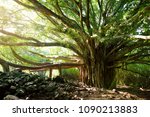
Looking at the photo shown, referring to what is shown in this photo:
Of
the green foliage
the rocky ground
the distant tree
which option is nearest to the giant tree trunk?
the distant tree

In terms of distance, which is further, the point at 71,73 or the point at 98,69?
the point at 71,73

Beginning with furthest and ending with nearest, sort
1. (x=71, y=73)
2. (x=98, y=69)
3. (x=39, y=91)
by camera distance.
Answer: (x=71, y=73), (x=98, y=69), (x=39, y=91)

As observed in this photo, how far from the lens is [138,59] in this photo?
341 inches

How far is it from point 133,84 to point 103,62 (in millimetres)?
3676

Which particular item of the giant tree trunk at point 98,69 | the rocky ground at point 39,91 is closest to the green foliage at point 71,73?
the giant tree trunk at point 98,69

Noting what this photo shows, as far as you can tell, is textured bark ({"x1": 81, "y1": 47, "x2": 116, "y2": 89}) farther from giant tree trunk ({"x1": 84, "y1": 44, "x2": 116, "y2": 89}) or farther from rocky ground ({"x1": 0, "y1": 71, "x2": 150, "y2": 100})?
rocky ground ({"x1": 0, "y1": 71, "x2": 150, "y2": 100})

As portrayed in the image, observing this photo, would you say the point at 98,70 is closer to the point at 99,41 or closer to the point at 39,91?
the point at 99,41

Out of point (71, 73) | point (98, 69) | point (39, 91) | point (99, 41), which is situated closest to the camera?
point (39, 91)

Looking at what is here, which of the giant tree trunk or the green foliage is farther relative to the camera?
the green foliage

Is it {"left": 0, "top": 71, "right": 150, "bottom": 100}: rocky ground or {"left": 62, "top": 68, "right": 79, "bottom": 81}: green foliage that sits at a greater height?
{"left": 62, "top": 68, "right": 79, "bottom": 81}: green foliage

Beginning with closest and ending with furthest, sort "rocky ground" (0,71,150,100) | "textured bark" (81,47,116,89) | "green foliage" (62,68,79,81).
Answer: "rocky ground" (0,71,150,100) < "textured bark" (81,47,116,89) < "green foliage" (62,68,79,81)

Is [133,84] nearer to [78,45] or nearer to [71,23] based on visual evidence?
[78,45]

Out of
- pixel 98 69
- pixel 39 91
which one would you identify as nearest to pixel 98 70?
pixel 98 69

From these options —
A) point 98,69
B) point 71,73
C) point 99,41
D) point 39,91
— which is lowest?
point 39,91
